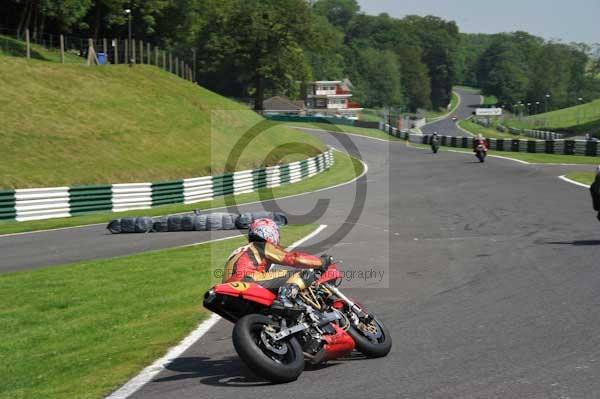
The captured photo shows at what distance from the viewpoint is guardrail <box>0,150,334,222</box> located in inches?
1085

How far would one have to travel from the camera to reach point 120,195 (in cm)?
3091

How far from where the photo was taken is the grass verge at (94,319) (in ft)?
26.5

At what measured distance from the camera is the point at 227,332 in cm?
988

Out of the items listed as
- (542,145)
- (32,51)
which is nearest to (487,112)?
(542,145)

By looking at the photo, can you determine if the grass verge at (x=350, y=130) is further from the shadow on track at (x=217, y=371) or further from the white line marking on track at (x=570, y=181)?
the shadow on track at (x=217, y=371)

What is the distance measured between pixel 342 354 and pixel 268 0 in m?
101

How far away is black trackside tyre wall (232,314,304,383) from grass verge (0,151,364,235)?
18.8 metres

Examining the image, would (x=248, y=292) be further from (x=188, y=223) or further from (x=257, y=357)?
(x=188, y=223)

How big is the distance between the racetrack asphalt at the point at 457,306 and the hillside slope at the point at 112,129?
1681cm

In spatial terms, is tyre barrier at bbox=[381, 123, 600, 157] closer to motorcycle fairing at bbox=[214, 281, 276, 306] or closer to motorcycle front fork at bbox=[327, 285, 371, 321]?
motorcycle front fork at bbox=[327, 285, 371, 321]

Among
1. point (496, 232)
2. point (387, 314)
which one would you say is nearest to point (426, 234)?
point (496, 232)

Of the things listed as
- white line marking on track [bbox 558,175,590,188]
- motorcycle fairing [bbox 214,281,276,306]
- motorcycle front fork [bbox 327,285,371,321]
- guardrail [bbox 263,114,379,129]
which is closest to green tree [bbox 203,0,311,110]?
guardrail [bbox 263,114,379,129]

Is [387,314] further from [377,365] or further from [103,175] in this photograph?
[103,175]

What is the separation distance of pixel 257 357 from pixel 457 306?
4.43m
